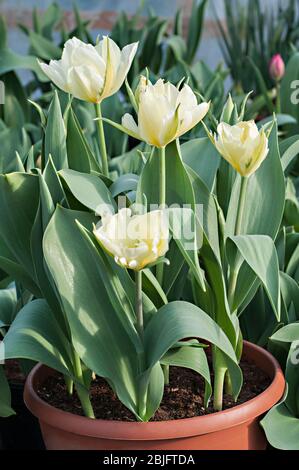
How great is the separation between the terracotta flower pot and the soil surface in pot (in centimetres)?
5

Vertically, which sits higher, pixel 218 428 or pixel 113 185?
pixel 113 185

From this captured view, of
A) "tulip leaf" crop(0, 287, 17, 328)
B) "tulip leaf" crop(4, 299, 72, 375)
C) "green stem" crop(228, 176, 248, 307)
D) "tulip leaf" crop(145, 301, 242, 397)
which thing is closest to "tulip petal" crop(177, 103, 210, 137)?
"green stem" crop(228, 176, 248, 307)

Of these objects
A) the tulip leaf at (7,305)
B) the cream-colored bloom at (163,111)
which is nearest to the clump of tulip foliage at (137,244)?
the cream-colored bloom at (163,111)

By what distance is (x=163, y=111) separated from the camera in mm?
948

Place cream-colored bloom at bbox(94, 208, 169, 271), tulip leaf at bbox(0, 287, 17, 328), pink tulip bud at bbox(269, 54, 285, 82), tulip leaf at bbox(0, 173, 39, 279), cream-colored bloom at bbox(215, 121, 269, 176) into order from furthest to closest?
pink tulip bud at bbox(269, 54, 285, 82)
tulip leaf at bbox(0, 287, 17, 328)
tulip leaf at bbox(0, 173, 39, 279)
cream-colored bloom at bbox(215, 121, 269, 176)
cream-colored bloom at bbox(94, 208, 169, 271)

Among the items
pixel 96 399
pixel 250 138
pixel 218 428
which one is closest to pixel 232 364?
pixel 218 428

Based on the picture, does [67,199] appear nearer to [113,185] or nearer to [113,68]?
[113,185]

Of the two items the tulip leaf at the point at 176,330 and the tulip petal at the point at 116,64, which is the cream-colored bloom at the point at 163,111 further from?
the tulip leaf at the point at 176,330

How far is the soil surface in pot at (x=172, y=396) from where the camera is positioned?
3.65ft

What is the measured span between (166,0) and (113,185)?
4049 millimetres

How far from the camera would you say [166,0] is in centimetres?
495

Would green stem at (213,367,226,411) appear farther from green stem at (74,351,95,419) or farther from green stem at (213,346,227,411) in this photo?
green stem at (74,351,95,419)

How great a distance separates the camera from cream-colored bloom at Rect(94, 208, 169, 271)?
0.87 metres
